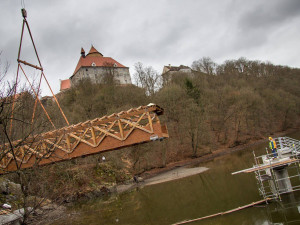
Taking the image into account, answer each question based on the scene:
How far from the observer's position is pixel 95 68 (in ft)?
258

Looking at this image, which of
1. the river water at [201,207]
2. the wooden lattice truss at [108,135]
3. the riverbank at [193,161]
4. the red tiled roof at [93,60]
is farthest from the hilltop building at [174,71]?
the wooden lattice truss at [108,135]

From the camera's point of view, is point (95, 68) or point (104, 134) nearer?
point (104, 134)

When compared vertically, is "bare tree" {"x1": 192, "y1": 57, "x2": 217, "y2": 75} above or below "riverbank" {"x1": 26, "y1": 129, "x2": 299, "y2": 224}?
above

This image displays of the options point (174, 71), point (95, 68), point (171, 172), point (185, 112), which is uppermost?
point (95, 68)

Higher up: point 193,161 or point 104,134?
point 104,134

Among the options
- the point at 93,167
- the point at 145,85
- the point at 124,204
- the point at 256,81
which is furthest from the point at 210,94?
the point at 124,204

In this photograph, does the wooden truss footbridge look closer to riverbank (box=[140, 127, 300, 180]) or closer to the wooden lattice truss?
the wooden lattice truss

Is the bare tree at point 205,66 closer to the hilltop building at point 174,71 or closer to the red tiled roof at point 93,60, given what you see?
the hilltop building at point 174,71

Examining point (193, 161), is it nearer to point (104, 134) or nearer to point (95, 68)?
point (104, 134)

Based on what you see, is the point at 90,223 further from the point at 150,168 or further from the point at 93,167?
the point at 150,168

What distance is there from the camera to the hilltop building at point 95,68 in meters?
74.9

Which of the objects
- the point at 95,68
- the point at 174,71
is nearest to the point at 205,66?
the point at 174,71

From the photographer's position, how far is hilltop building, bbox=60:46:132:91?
74.9 meters

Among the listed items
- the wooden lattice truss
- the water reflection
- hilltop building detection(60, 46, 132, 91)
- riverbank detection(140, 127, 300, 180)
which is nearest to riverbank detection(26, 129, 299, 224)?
riverbank detection(140, 127, 300, 180)
